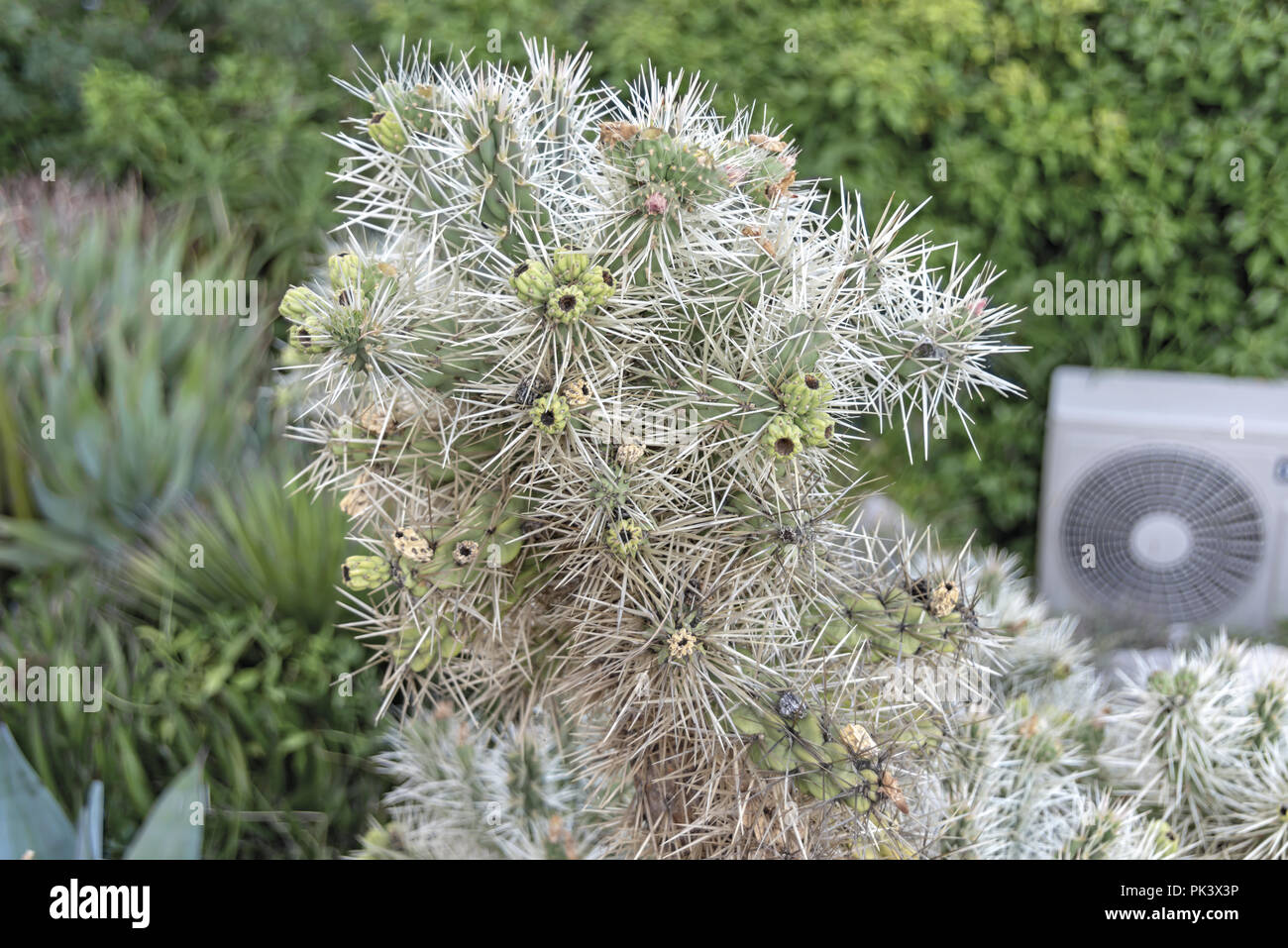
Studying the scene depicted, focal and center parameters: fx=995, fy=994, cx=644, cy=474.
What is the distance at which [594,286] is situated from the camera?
91 centimetres

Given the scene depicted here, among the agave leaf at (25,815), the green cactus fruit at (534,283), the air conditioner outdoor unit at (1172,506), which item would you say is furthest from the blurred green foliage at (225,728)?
the air conditioner outdoor unit at (1172,506)

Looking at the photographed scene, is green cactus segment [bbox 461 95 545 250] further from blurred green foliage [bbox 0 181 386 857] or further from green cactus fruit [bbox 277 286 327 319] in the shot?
blurred green foliage [bbox 0 181 386 857]

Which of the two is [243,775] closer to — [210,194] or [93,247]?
[93,247]

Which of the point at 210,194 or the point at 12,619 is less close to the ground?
the point at 210,194

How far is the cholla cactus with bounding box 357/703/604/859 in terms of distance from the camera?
1.52 meters

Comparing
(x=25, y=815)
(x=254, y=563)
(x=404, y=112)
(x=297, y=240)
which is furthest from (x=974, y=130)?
(x=25, y=815)

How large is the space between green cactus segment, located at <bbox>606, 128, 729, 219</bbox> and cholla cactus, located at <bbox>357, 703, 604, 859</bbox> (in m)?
0.83

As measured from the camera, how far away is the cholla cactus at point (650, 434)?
0.95 meters

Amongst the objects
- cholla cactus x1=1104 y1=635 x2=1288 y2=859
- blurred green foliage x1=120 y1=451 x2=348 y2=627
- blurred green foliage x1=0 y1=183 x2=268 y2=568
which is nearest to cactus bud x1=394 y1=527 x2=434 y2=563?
cholla cactus x1=1104 y1=635 x2=1288 y2=859

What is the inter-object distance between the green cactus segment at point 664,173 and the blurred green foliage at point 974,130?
2.59m

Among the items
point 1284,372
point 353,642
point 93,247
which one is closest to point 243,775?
point 353,642

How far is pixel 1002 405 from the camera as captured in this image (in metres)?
3.59

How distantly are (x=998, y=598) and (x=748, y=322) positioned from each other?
1.03 metres

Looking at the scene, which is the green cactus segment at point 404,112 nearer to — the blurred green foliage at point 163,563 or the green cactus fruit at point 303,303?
the green cactus fruit at point 303,303
